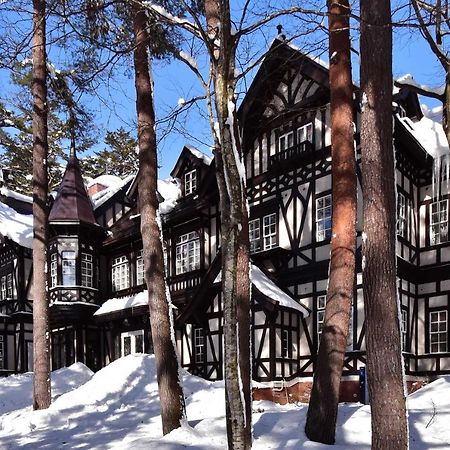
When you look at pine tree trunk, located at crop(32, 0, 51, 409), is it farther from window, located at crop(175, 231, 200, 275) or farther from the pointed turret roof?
the pointed turret roof

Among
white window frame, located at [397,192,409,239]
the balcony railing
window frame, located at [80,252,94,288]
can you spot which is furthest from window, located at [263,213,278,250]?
window frame, located at [80,252,94,288]

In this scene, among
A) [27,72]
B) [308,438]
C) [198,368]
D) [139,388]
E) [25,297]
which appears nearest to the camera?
[308,438]

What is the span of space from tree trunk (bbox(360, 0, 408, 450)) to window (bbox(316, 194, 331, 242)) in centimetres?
977

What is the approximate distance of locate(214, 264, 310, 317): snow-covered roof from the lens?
1457cm

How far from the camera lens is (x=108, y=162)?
36.8 meters

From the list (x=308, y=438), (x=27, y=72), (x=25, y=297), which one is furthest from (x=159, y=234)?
(x=25, y=297)

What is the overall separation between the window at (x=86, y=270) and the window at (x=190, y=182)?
5.85 m

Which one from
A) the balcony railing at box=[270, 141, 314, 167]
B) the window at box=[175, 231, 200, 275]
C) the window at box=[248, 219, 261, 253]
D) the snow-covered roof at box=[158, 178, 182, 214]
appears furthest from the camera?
the snow-covered roof at box=[158, 178, 182, 214]

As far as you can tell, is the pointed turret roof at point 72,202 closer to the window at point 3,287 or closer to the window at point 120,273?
the window at point 120,273

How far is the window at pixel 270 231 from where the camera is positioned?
16.8m

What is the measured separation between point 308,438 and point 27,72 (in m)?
19.0

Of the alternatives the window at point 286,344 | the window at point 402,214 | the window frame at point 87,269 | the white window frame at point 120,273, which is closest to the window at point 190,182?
the white window frame at point 120,273

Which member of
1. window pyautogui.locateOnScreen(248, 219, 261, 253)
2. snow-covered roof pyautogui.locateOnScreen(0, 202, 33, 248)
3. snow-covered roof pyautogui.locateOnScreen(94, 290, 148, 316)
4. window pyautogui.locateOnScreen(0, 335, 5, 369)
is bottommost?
window pyautogui.locateOnScreen(0, 335, 5, 369)

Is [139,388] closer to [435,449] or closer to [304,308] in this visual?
[304,308]
